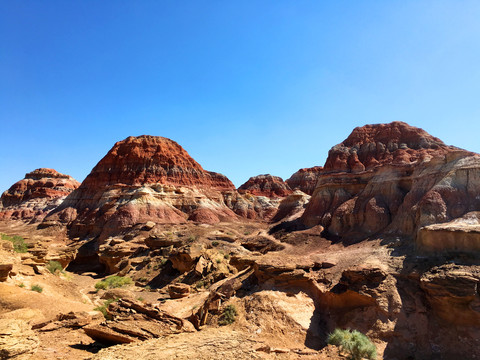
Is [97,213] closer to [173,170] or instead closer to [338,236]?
[173,170]

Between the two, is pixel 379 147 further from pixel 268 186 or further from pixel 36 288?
pixel 268 186

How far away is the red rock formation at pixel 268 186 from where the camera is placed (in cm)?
8981

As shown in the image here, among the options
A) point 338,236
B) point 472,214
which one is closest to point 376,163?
point 338,236

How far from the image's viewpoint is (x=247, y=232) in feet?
159

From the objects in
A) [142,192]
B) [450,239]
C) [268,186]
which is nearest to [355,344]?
[450,239]

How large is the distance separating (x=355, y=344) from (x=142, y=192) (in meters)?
48.1

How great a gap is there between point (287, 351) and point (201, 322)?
146 inches

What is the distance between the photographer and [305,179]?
3568 inches

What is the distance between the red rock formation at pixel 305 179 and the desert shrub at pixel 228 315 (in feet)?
245

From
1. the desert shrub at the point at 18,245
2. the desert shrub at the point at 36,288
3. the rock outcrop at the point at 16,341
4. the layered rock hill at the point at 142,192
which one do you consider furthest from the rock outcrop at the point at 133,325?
the layered rock hill at the point at 142,192

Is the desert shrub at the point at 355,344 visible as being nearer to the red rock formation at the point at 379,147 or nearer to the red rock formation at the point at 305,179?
the red rock formation at the point at 379,147

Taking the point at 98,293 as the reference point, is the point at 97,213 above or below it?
above

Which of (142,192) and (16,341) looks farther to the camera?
(142,192)

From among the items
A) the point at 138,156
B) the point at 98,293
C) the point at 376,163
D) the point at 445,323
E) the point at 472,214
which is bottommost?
the point at 98,293
